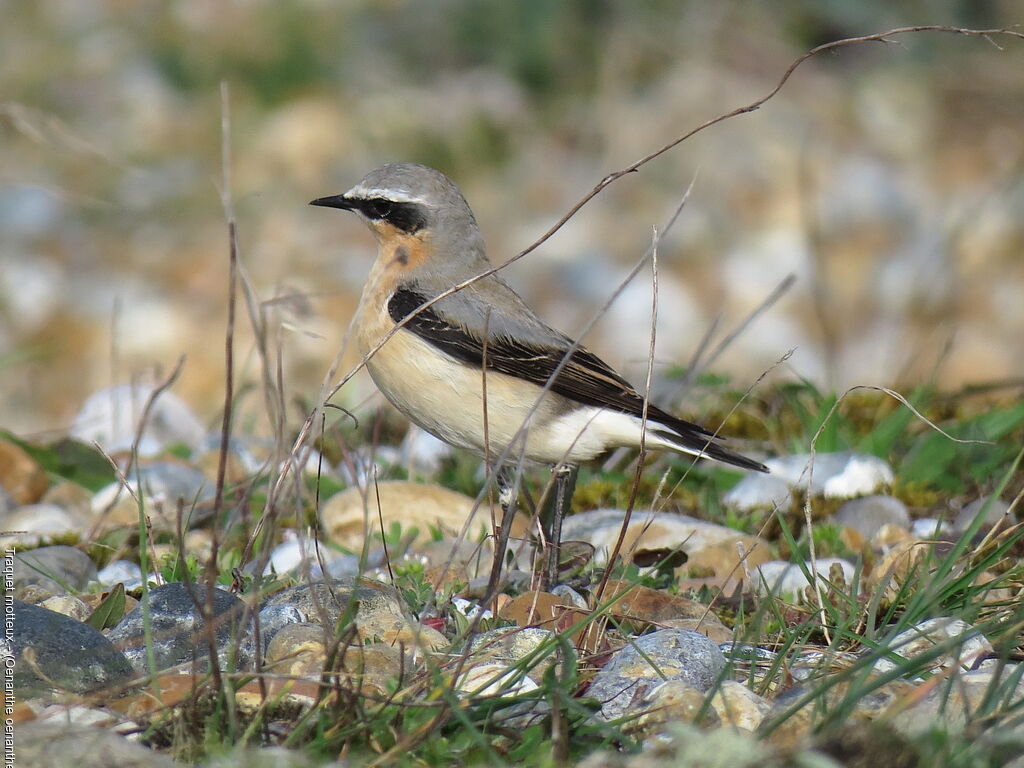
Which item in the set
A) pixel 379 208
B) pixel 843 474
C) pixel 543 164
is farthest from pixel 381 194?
pixel 543 164

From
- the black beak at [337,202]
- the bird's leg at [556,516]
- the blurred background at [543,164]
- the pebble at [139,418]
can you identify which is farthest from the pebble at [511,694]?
the blurred background at [543,164]

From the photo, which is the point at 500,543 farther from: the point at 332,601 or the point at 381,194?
the point at 381,194

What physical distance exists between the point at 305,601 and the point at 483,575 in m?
1.12

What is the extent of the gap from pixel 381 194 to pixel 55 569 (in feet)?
7.51

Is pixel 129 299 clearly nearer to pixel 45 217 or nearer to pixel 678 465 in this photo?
pixel 45 217

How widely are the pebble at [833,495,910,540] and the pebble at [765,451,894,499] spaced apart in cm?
20

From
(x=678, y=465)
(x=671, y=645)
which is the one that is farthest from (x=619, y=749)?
(x=678, y=465)

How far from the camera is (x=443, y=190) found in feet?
19.4

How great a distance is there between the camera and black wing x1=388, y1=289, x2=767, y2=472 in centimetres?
532

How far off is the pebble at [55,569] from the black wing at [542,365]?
1.67m

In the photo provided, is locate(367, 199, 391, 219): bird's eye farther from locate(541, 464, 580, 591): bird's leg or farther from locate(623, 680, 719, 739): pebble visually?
locate(623, 680, 719, 739): pebble

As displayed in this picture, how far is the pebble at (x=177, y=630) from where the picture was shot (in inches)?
133

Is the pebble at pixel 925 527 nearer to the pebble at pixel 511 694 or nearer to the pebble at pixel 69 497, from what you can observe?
the pebble at pixel 511 694

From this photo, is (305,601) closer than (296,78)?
Yes
